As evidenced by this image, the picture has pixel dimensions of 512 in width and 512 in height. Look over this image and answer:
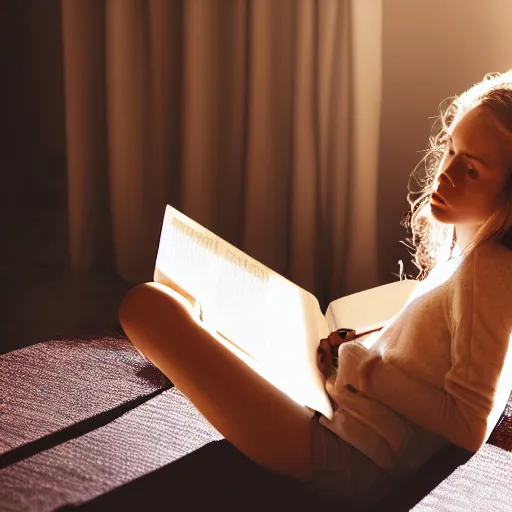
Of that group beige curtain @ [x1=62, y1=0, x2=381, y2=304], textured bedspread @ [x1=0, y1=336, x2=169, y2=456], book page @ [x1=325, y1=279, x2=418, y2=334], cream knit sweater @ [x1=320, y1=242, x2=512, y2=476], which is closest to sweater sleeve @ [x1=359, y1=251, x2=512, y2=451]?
cream knit sweater @ [x1=320, y1=242, x2=512, y2=476]

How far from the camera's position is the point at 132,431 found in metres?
0.98

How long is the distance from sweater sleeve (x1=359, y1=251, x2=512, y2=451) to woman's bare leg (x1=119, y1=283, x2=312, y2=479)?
136 mm

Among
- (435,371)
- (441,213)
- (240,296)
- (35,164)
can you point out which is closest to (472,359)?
(435,371)

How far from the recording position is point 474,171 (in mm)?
766

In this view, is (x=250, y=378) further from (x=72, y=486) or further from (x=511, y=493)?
(x=511, y=493)

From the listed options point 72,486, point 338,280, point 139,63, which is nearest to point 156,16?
point 139,63

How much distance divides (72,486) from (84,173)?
1.31 m

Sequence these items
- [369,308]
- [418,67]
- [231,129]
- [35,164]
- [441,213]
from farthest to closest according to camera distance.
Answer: [35,164], [231,129], [418,67], [369,308], [441,213]

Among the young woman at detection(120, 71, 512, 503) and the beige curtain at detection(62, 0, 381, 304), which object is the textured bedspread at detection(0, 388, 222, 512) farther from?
the beige curtain at detection(62, 0, 381, 304)

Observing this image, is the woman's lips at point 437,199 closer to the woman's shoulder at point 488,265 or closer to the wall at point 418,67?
the woman's shoulder at point 488,265

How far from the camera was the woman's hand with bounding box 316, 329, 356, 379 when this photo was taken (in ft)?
3.01

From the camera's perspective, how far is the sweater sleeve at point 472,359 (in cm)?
69

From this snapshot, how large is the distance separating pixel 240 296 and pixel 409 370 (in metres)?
0.25

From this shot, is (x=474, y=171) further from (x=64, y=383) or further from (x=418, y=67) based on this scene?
(x=418, y=67)
